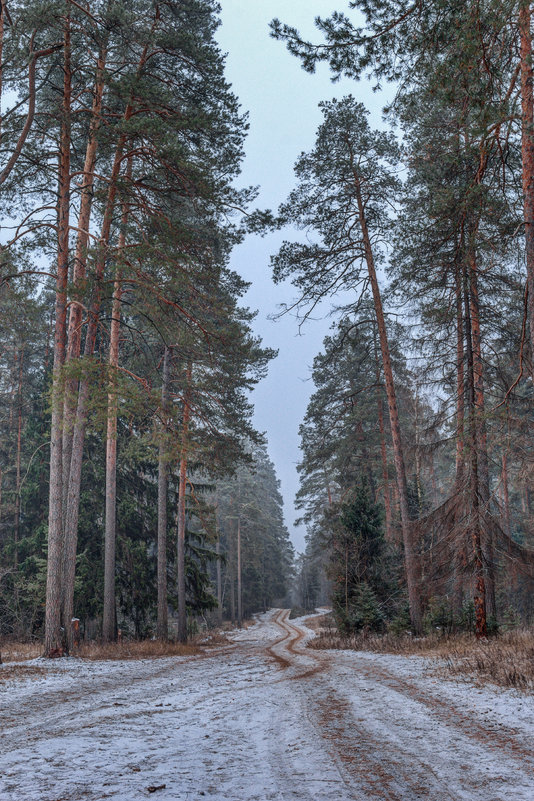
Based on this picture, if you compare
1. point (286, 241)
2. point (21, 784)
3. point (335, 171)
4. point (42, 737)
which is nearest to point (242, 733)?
point (42, 737)

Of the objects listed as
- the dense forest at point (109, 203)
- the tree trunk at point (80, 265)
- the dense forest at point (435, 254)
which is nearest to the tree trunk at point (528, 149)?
the dense forest at point (435, 254)

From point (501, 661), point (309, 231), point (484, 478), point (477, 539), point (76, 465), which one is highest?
point (309, 231)

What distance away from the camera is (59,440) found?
12.1m

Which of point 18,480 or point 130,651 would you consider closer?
point 130,651

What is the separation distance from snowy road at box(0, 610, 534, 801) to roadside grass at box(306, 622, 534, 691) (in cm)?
60

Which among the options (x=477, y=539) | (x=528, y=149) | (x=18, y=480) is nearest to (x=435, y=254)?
(x=528, y=149)

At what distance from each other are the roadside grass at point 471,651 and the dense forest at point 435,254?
90 cm

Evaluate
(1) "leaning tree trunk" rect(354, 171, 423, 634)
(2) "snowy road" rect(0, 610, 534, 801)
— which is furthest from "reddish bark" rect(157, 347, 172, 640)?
(2) "snowy road" rect(0, 610, 534, 801)

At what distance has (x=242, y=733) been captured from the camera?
4383 mm

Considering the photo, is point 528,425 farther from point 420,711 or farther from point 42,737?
point 42,737

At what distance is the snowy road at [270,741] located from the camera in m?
2.95

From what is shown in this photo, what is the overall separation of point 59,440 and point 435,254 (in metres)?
10.2

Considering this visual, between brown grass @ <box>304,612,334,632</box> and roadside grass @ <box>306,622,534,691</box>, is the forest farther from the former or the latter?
brown grass @ <box>304,612,334,632</box>

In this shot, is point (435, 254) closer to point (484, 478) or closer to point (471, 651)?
point (484, 478)
